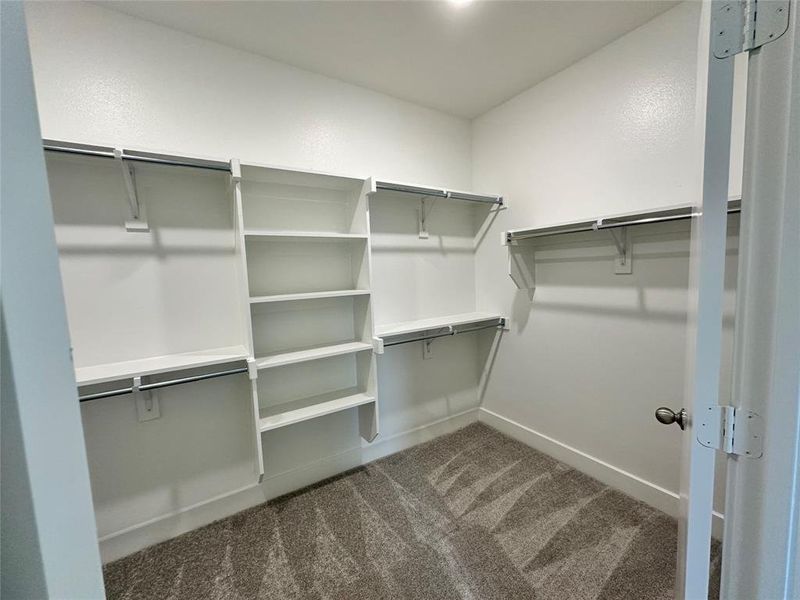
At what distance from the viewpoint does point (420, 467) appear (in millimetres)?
2301

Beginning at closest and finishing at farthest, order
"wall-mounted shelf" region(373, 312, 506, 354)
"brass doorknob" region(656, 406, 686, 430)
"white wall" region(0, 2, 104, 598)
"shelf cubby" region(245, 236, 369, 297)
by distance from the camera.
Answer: "white wall" region(0, 2, 104, 598) < "brass doorknob" region(656, 406, 686, 430) < "shelf cubby" region(245, 236, 369, 297) < "wall-mounted shelf" region(373, 312, 506, 354)

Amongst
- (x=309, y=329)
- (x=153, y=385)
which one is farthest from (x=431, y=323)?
(x=153, y=385)

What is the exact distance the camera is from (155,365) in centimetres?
155

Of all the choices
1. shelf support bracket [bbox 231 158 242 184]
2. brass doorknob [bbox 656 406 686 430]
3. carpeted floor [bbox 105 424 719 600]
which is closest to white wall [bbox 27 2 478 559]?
carpeted floor [bbox 105 424 719 600]

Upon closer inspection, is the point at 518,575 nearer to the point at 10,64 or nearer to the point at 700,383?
the point at 700,383

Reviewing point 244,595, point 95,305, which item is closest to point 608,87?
point 95,305

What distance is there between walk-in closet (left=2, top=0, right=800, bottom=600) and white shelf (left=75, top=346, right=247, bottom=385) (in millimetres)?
18

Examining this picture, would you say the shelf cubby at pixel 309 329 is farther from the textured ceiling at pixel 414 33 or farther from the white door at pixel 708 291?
the white door at pixel 708 291

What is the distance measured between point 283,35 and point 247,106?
41 centimetres

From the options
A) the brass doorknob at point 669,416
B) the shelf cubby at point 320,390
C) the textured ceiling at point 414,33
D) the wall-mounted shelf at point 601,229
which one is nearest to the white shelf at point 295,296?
the shelf cubby at point 320,390

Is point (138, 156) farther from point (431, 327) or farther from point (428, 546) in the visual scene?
point (428, 546)

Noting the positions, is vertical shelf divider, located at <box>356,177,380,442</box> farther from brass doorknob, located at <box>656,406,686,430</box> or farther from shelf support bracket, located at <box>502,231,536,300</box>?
brass doorknob, located at <box>656,406,686,430</box>

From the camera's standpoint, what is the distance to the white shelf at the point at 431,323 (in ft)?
7.00

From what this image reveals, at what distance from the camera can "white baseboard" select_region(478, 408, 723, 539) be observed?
5.88 ft
